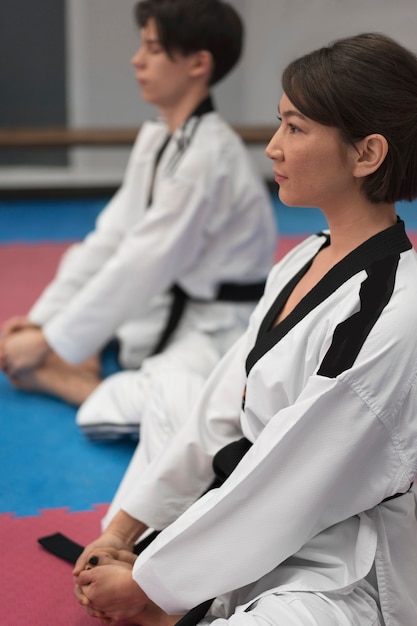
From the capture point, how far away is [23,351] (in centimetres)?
325

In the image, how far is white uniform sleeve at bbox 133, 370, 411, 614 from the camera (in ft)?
5.25

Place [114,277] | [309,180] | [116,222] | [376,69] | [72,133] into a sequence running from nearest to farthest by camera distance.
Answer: [376,69] → [309,180] → [114,277] → [116,222] → [72,133]

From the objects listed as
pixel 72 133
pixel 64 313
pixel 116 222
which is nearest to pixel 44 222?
pixel 72 133

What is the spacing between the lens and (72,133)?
242 inches

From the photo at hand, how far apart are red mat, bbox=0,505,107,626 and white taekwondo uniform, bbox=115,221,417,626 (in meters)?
0.41

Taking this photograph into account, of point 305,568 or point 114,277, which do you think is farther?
point 114,277

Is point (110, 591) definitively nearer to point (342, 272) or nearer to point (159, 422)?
point (159, 422)

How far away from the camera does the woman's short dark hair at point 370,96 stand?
64.1 inches

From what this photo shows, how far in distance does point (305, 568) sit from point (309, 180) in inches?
29.6

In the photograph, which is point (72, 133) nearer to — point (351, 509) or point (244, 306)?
point (244, 306)

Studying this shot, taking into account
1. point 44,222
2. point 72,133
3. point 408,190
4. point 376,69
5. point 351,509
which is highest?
point 376,69

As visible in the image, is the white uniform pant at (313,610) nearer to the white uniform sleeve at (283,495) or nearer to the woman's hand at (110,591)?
the white uniform sleeve at (283,495)

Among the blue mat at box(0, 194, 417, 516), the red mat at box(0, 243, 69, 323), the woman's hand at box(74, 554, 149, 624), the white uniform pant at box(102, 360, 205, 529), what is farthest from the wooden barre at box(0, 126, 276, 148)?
the woman's hand at box(74, 554, 149, 624)

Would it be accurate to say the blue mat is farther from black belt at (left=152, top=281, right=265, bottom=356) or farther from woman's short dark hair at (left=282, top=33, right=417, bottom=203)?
woman's short dark hair at (left=282, top=33, right=417, bottom=203)
